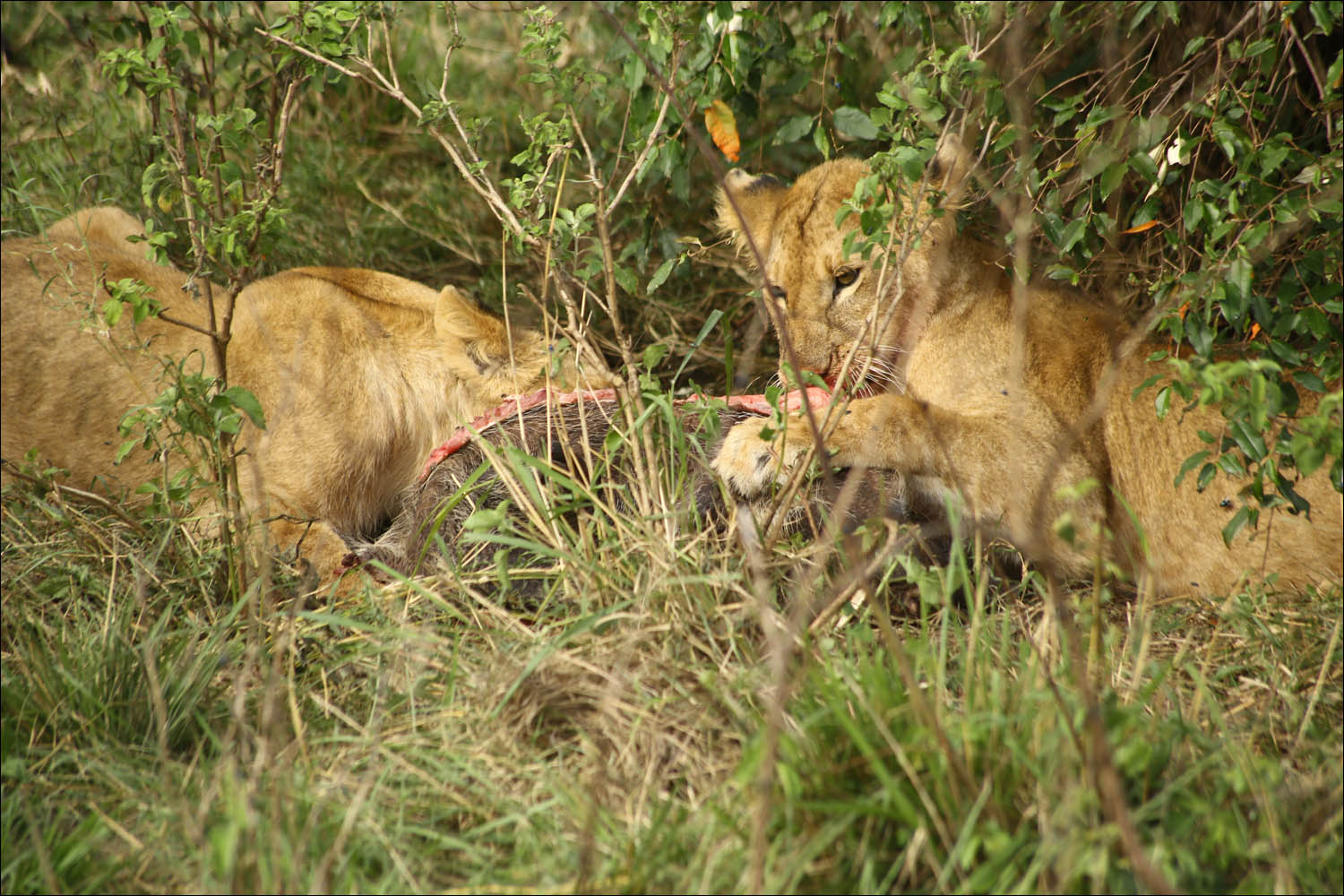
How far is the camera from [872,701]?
225 cm

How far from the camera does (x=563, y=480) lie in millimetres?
3143

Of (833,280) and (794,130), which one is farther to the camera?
(794,130)

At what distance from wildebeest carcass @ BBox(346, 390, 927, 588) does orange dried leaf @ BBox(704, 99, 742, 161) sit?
93 centimetres

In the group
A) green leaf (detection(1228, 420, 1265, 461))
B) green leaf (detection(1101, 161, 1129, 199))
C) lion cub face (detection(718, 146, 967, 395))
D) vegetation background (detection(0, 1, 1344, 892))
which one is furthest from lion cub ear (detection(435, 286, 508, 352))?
green leaf (detection(1228, 420, 1265, 461))

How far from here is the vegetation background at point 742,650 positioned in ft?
6.98

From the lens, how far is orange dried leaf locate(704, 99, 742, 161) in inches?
153

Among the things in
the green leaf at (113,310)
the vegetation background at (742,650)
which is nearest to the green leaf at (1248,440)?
the vegetation background at (742,650)

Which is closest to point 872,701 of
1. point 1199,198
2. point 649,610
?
point 649,610

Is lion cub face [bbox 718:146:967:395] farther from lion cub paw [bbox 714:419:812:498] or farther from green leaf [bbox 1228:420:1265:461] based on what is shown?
green leaf [bbox 1228:420:1265:461]

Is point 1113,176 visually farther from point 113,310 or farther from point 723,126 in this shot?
point 113,310

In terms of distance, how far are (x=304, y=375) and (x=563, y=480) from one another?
1512 mm

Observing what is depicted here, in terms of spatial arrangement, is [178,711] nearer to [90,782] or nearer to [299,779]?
[90,782]

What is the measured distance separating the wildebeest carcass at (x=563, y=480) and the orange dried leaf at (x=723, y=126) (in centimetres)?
93

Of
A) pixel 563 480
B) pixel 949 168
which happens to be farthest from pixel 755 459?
pixel 949 168
